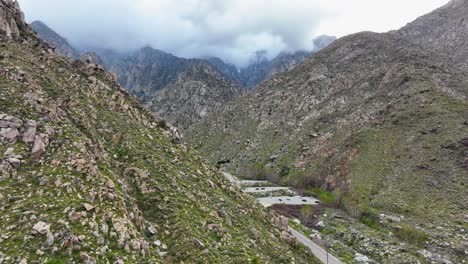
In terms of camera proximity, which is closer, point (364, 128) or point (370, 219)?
point (370, 219)

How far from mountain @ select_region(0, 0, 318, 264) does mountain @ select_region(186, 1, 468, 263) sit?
35.4 metres

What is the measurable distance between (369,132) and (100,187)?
324 ft

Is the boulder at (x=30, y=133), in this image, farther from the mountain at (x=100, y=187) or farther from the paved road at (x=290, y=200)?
the paved road at (x=290, y=200)

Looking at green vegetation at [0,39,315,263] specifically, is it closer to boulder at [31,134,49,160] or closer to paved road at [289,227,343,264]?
boulder at [31,134,49,160]

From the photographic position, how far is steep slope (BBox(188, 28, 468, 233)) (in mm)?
76938

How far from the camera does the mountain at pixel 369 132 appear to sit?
7112cm

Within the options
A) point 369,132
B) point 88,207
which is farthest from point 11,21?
point 369,132

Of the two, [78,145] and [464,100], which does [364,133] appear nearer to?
[464,100]

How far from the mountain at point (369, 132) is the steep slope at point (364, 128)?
33cm

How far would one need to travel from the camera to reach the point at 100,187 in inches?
770

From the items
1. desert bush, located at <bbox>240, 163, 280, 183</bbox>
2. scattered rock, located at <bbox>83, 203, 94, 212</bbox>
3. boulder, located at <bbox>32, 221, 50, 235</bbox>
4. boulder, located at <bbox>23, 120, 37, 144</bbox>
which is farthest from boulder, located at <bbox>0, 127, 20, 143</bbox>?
desert bush, located at <bbox>240, 163, 280, 183</bbox>

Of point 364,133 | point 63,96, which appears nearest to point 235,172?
point 364,133

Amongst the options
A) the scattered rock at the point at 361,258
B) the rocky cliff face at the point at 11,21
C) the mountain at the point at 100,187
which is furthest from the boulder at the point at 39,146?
the scattered rock at the point at 361,258

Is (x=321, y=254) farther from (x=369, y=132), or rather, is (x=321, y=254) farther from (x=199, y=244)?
(x=369, y=132)
